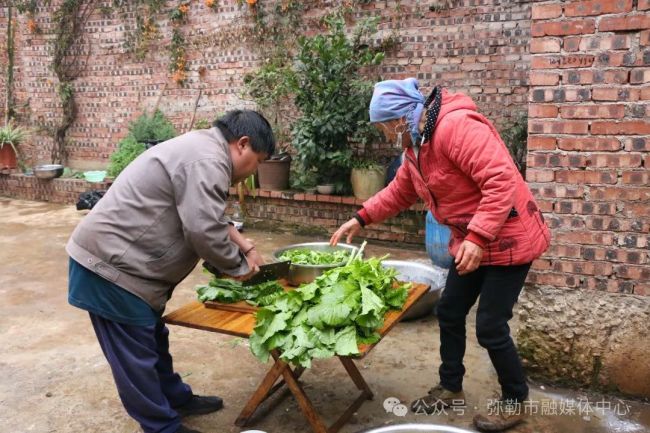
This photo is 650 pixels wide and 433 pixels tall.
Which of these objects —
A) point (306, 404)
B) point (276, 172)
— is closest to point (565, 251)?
point (306, 404)

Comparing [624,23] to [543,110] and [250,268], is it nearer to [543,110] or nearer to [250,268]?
[543,110]

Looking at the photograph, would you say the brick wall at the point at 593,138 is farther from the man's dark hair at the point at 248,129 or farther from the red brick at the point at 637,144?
the man's dark hair at the point at 248,129

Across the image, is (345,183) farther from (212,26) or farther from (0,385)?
(0,385)

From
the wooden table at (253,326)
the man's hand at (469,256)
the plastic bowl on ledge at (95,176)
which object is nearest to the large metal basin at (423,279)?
the wooden table at (253,326)

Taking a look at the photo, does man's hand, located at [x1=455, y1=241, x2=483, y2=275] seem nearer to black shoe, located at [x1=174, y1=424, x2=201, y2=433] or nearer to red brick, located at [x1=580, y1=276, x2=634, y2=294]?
Result: red brick, located at [x1=580, y1=276, x2=634, y2=294]

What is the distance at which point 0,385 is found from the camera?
3.88 metres

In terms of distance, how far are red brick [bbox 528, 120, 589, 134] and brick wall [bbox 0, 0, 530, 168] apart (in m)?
3.73

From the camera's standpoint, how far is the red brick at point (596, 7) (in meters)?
3.13

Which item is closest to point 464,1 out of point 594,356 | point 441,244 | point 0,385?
point 441,244

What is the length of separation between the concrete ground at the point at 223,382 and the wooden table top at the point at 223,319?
2.49 feet

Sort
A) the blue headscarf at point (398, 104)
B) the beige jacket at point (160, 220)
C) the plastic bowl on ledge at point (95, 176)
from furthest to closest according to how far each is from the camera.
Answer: the plastic bowl on ledge at point (95, 176) → the blue headscarf at point (398, 104) → the beige jacket at point (160, 220)

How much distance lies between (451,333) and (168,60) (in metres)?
8.08

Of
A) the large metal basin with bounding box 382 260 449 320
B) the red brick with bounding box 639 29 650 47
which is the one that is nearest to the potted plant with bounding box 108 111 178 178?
the large metal basin with bounding box 382 260 449 320

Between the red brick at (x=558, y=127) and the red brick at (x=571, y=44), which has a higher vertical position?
the red brick at (x=571, y=44)
